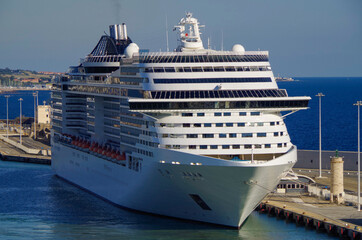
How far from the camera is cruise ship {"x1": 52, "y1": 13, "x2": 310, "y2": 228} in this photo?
43.8 metres

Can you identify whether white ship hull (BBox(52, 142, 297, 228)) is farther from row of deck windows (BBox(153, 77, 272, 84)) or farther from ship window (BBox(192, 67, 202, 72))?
ship window (BBox(192, 67, 202, 72))

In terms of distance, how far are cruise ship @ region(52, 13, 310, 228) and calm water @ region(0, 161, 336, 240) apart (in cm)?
83

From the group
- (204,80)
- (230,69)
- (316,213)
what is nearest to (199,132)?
(204,80)

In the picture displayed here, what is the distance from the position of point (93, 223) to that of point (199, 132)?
9.57 metres

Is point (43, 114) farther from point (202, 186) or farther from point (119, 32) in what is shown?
point (202, 186)

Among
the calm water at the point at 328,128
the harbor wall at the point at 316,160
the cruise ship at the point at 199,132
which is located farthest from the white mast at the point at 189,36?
the calm water at the point at 328,128

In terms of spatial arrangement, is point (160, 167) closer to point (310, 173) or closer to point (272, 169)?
point (272, 169)

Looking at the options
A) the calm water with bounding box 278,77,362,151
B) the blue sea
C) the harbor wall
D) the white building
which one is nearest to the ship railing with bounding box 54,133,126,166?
the blue sea

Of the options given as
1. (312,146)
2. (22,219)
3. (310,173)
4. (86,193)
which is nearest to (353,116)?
(312,146)

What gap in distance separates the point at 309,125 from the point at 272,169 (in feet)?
319

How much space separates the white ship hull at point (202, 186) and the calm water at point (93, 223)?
794 mm

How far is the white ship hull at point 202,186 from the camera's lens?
42906mm

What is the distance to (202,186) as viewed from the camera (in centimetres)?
4431

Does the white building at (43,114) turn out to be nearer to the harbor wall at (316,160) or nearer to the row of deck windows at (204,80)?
the harbor wall at (316,160)
